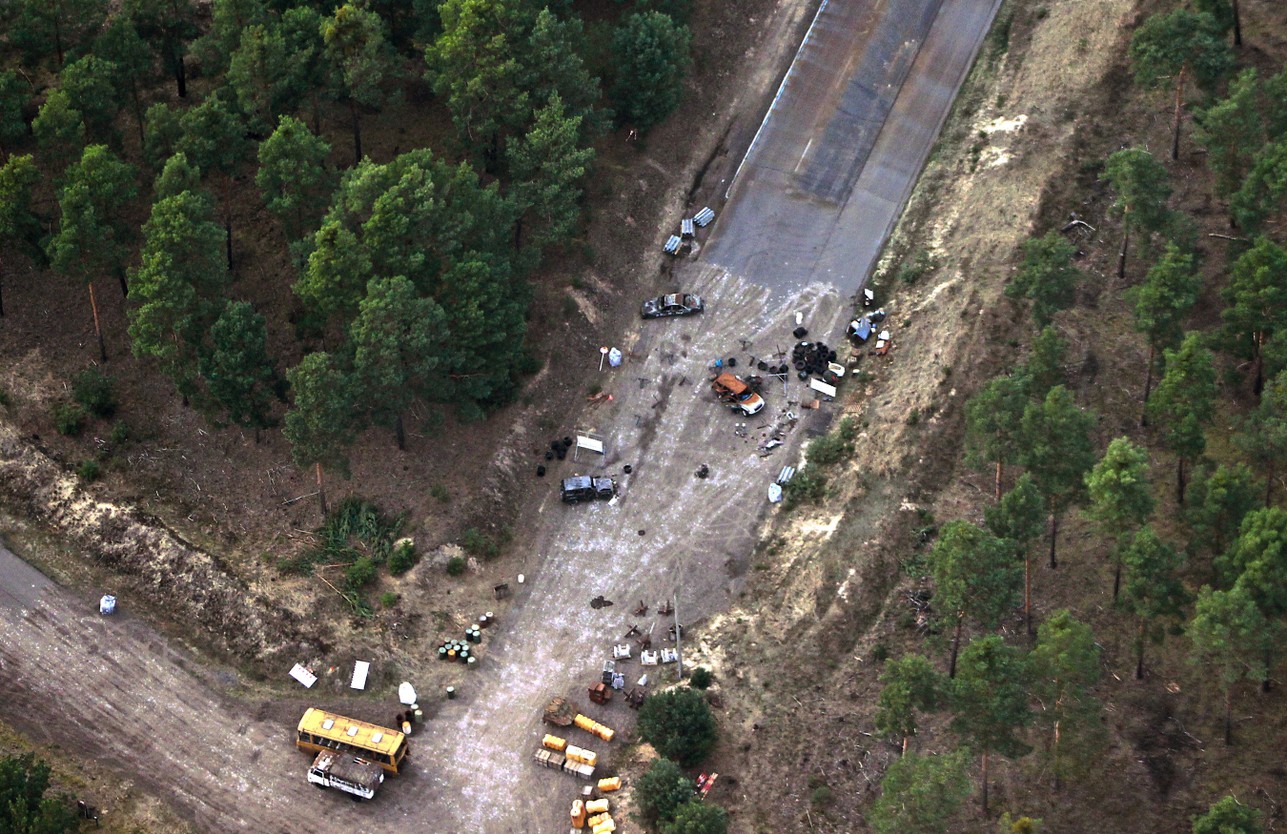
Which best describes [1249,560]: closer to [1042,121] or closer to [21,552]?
[1042,121]

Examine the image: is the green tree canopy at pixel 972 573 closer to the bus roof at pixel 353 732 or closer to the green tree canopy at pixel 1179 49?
the bus roof at pixel 353 732

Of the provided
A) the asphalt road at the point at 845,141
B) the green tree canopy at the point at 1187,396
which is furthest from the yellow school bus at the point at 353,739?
the green tree canopy at the point at 1187,396

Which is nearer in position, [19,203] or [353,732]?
[353,732]

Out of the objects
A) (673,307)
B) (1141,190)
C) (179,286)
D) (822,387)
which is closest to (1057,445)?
(1141,190)

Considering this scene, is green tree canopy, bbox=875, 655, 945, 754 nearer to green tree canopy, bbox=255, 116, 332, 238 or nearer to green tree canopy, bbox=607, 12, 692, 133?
green tree canopy, bbox=255, 116, 332, 238

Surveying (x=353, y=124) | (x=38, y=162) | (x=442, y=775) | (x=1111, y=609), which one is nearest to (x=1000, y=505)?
(x=1111, y=609)

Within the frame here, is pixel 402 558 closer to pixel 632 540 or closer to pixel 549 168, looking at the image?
pixel 632 540

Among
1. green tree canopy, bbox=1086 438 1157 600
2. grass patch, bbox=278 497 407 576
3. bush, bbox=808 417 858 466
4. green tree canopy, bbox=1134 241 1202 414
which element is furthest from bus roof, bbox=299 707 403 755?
green tree canopy, bbox=1134 241 1202 414
